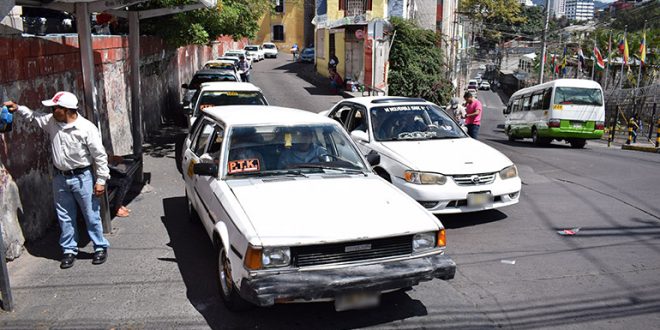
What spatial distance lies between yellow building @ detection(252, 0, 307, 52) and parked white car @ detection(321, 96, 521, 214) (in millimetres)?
50711

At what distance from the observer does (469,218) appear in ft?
26.7

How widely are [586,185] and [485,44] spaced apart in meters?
92.6

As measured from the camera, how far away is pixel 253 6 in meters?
19.9

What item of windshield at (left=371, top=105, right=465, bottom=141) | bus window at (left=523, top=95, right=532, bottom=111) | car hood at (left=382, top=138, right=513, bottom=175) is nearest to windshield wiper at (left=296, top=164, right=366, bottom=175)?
car hood at (left=382, top=138, right=513, bottom=175)

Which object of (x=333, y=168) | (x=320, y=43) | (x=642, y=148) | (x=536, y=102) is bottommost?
(x=642, y=148)

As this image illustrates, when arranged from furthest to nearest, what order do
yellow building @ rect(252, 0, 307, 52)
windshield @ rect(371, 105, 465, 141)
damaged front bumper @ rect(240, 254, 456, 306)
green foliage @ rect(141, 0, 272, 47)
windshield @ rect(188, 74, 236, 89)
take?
1. yellow building @ rect(252, 0, 307, 52)
2. windshield @ rect(188, 74, 236, 89)
3. green foliage @ rect(141, 0, 272, 47)
4. windshield @ rect(371, 105, 465, 141)
5. damaged front bumper @ rect(240, 254, 456, 306)

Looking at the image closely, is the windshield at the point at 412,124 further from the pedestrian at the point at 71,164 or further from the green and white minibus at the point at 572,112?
the green and white minibus at the point at 572,112

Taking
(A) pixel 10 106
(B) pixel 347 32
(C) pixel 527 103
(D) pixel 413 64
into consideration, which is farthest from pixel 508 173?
(B) pixel 347 32

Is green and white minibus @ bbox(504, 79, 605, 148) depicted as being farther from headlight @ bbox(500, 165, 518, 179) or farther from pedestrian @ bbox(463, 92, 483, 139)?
headlight @ bbox(500, 165, 518, 179)

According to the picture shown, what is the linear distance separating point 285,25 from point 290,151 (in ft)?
184

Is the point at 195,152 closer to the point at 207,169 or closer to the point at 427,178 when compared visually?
the point at 207,169

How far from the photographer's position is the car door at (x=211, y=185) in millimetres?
5527

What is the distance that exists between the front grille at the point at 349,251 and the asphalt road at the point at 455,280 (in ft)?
2.13

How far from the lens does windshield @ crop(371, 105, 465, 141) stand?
28.7 ft
